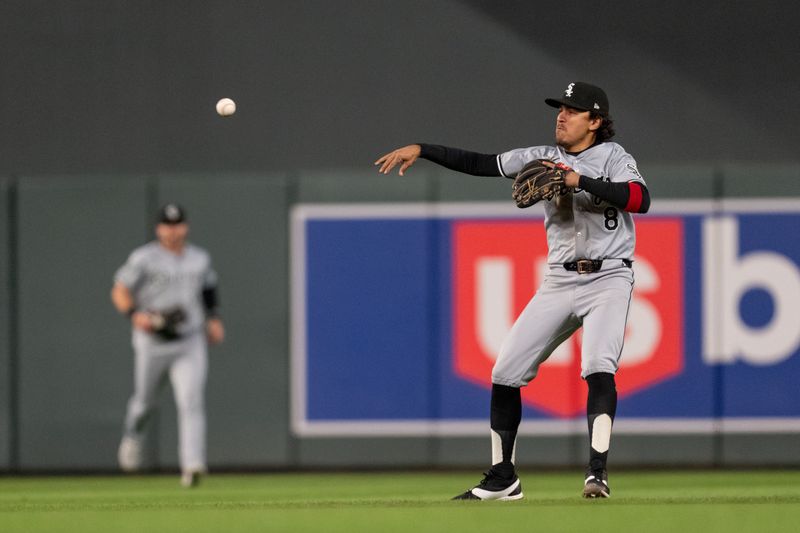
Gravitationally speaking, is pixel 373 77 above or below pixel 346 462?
above

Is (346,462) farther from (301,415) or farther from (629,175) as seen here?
(629,175)

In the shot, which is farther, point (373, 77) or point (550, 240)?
point (373, 77)

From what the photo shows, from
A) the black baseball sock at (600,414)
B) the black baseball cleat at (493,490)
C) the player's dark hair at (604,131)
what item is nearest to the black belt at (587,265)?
the black baseball sock at (600,414)

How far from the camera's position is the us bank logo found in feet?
32.5

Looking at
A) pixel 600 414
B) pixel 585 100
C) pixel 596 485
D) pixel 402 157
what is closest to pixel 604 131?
pixel 585 100

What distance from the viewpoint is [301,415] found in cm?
1010

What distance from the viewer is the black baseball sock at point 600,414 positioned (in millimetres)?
5414

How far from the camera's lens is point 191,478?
896 centimetres

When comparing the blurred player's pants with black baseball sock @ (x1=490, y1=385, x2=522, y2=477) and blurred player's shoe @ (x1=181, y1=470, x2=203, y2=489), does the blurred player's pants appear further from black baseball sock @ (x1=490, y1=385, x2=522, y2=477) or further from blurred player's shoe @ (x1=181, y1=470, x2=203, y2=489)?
black baseball sock @ (x1=490, y1=385, x2=522, y2=477)

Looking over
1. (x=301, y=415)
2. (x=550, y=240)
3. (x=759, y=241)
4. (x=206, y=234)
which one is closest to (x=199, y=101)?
(x=206, y=234)

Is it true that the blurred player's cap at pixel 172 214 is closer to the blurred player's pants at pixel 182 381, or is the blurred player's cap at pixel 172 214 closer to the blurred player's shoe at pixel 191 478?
the blurred player's pants at pixel 182 381

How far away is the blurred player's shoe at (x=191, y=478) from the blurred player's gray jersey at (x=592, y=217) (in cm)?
393

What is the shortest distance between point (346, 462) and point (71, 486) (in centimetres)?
198

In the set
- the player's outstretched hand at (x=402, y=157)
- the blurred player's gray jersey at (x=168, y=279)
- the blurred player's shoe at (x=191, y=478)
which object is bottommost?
the blurred player's shoe at (x=191, y=478)
